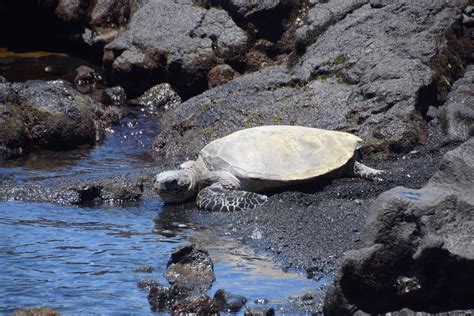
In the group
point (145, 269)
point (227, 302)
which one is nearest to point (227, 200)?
point (145, 269)

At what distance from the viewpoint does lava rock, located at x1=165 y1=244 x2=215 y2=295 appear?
6.92 meters

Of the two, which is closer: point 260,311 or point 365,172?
point 260,311

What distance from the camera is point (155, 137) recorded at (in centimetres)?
1452

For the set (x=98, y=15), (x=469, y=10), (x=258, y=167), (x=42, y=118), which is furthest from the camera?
(x=98, y=15)

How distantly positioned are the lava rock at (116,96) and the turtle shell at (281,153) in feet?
24.1

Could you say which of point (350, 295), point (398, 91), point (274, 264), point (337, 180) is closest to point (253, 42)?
point (398, 91)

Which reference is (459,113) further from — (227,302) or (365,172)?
(227,302)

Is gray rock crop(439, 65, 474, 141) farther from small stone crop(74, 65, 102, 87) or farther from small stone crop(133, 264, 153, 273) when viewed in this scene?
small stone crop(74, 65, 102, 87)

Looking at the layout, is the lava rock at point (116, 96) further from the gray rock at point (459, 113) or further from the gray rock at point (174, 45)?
the gray rock at point (459, 113)

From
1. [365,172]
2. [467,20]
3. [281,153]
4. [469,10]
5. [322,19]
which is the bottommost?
[365,172]

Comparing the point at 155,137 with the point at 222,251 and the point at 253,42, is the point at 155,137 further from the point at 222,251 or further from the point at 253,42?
the point at 222,251

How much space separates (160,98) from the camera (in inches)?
667

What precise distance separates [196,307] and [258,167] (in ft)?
12.2

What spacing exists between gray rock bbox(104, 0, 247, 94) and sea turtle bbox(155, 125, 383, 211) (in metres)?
6.49
